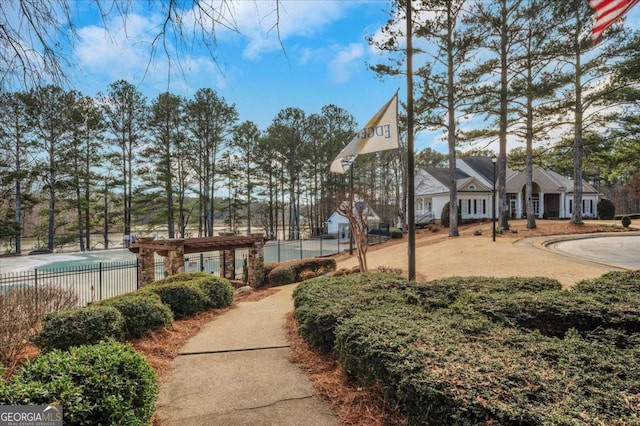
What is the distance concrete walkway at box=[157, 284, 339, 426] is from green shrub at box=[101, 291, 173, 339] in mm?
638

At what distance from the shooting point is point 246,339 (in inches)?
209

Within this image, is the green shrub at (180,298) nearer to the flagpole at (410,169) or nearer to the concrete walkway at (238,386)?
the concrete walkway at (238,386)

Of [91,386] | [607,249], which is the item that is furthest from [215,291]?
[607,249]

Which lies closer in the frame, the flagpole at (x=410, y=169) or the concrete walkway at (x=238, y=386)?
the concrete walkway at (x=238, y=386)

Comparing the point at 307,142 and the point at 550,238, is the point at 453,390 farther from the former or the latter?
the point at 307,142

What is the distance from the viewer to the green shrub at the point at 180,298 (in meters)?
6.56

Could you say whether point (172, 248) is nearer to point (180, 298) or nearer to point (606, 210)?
point (180, 298)

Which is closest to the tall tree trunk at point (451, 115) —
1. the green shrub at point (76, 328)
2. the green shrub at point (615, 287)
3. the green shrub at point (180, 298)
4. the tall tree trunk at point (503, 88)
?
the tall tree trunk at point (503, 88)

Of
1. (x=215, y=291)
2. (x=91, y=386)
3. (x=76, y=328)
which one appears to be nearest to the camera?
(x=91, y=386)

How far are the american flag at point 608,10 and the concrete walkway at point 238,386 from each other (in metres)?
4.83

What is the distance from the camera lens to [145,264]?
11.1m

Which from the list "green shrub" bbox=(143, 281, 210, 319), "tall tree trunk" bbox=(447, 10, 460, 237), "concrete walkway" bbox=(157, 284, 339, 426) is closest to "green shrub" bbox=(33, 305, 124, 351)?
"concrete walkway" bbox=(157, 284, 339, 426)

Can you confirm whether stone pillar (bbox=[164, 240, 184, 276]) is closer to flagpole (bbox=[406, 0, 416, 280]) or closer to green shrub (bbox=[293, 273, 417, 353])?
green shrub (bbox=[293, 273, 417, 353])

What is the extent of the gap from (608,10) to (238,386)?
5624 mm
